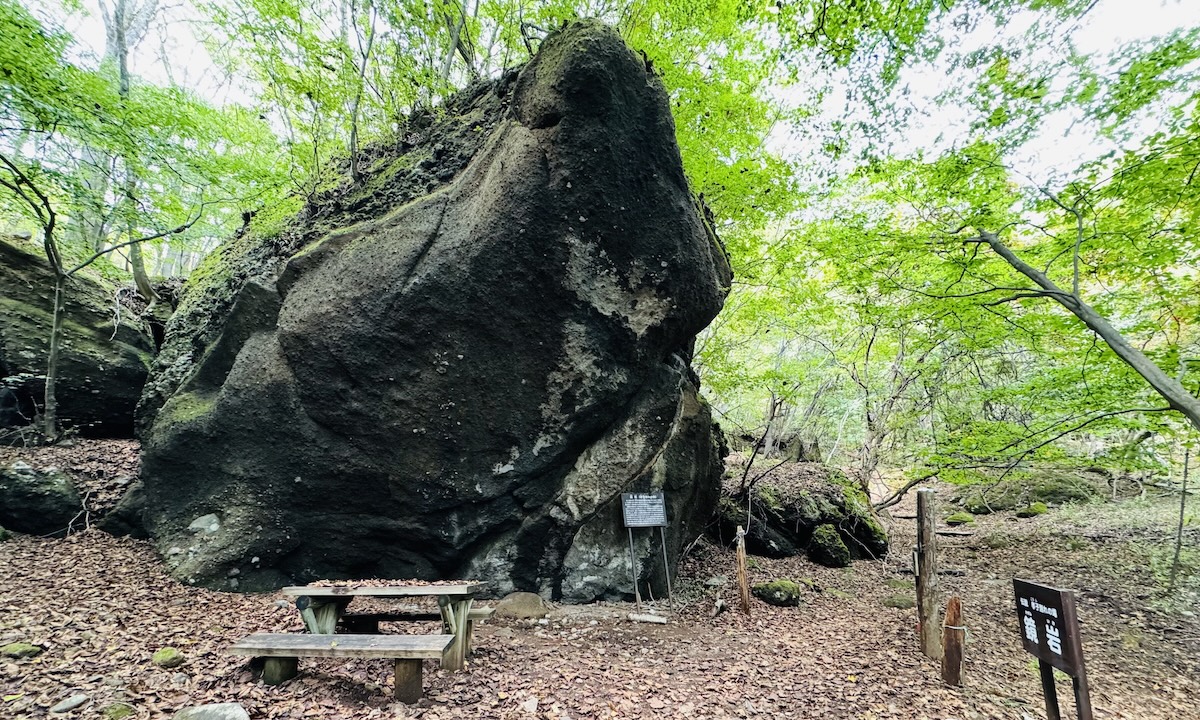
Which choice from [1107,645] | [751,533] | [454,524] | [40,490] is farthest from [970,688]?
[40,490]

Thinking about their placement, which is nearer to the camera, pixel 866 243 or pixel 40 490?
pixel 40 490

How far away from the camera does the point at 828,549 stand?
30.3ft

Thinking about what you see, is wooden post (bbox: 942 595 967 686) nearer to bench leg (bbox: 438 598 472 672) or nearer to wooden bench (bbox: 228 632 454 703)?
bench leg (bbox: 438 598 472 672)

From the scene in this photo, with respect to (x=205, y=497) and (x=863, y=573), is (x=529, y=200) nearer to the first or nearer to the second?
(x=205, y=497)

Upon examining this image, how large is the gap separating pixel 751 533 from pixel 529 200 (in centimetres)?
783

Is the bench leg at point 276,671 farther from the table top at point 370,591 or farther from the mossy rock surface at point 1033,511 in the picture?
the mossy rock surface at point 1033,511

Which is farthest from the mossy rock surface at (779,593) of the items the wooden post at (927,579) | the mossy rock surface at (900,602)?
the wooden post at (927,579)

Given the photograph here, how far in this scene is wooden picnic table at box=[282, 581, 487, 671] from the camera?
4035 mm

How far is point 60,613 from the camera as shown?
404 cm

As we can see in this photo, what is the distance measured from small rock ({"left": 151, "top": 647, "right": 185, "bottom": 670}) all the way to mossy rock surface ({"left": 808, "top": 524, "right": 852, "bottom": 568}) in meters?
9.50

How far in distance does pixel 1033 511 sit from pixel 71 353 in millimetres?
20995

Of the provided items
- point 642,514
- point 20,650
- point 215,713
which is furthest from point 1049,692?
point 20,650

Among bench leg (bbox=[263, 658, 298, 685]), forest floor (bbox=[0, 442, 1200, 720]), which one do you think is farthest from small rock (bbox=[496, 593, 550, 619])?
bench leg (bbox=[263, 658, 298, 685])

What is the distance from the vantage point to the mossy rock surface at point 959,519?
13.1m
